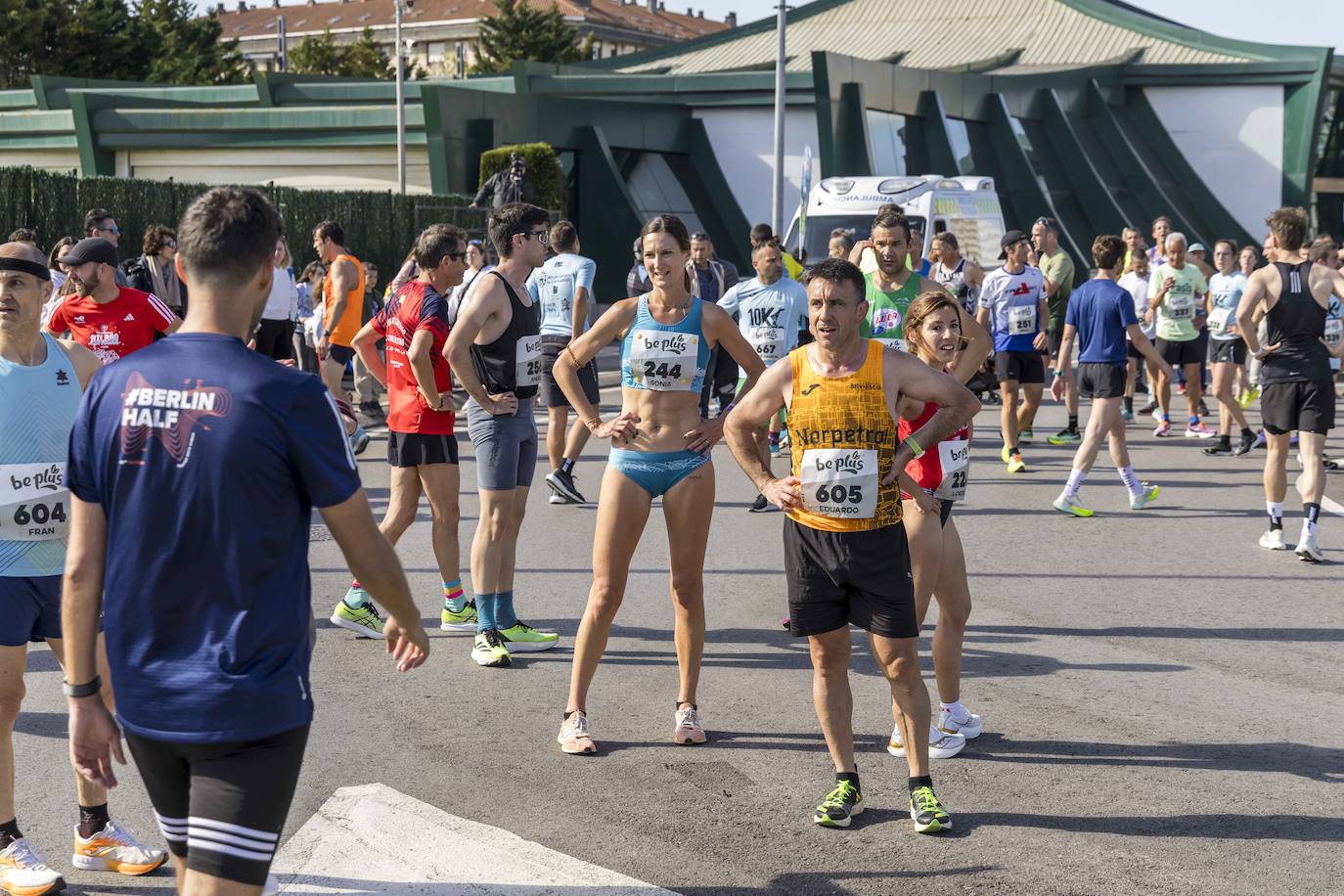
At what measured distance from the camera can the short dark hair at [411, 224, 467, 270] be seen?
7625mm

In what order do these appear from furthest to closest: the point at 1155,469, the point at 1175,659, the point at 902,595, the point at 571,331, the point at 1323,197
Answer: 1. the point at 1323,197
2. the point at 1155,469
3. the point at 571,331
4. the point at 1175,659
5. the point at 902,595

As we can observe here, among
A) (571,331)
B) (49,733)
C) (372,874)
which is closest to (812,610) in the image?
(372,874)

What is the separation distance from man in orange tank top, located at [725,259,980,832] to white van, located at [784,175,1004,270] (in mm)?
15796

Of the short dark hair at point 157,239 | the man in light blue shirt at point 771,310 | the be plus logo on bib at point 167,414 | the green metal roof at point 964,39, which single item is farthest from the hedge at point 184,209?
the green metal roof at point 964,39

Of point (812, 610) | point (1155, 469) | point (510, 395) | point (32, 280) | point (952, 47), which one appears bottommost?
point (1155, 469)

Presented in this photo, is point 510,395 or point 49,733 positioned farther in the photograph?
point 510,395

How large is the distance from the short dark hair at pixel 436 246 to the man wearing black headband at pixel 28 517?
302cm

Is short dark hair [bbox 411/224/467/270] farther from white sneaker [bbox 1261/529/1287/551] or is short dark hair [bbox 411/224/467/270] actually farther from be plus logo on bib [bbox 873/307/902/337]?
white sneaker [bbox 1261/529/1287/551]

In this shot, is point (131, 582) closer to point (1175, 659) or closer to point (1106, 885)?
point (1106, 885)

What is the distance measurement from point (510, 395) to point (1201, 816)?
376 centimetres

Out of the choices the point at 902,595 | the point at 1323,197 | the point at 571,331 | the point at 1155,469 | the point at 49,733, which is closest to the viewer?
the point at 902,595

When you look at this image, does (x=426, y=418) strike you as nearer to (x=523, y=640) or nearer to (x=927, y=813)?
(x=523, y=640)

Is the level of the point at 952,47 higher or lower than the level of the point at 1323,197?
higher

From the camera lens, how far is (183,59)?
220 ft
